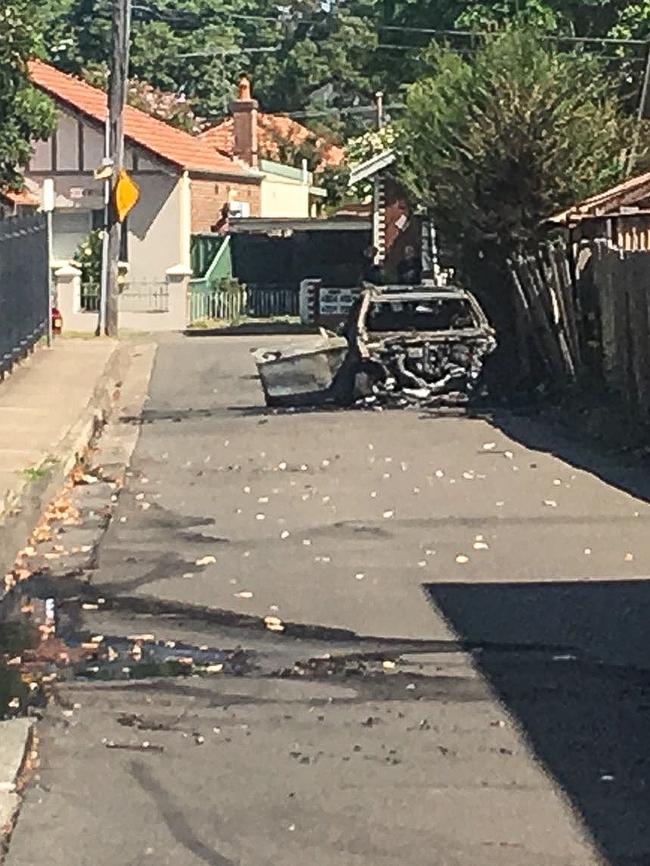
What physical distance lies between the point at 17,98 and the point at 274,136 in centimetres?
4256

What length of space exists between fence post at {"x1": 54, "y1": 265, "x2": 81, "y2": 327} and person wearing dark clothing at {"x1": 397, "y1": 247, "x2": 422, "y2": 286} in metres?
7.24

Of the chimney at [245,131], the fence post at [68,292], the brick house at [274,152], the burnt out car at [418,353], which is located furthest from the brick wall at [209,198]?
the burnt out car at [418,353]

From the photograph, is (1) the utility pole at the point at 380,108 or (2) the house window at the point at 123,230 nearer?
(2) the house window at the point at 123,230

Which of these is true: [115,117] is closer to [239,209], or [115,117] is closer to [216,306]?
[216,306]

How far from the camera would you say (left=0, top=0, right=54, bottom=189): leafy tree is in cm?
3008

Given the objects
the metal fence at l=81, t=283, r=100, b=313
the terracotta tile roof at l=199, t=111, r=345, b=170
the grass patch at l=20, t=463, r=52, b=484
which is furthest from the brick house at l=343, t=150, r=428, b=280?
the grass patch at l=20, t=463, r=52, b=484

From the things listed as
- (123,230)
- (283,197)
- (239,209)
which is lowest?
(123,230)

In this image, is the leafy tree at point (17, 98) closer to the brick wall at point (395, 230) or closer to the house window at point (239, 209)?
the brick wall at point (395, 230)

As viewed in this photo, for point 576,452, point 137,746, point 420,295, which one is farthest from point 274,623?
point 420,295

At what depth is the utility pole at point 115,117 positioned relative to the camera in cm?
3650

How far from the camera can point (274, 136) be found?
76062mm

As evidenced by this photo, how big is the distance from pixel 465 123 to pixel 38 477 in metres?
11.6

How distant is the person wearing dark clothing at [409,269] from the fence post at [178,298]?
534 centimetres

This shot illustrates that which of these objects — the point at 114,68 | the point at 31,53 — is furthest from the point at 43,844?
the point at 114,68
